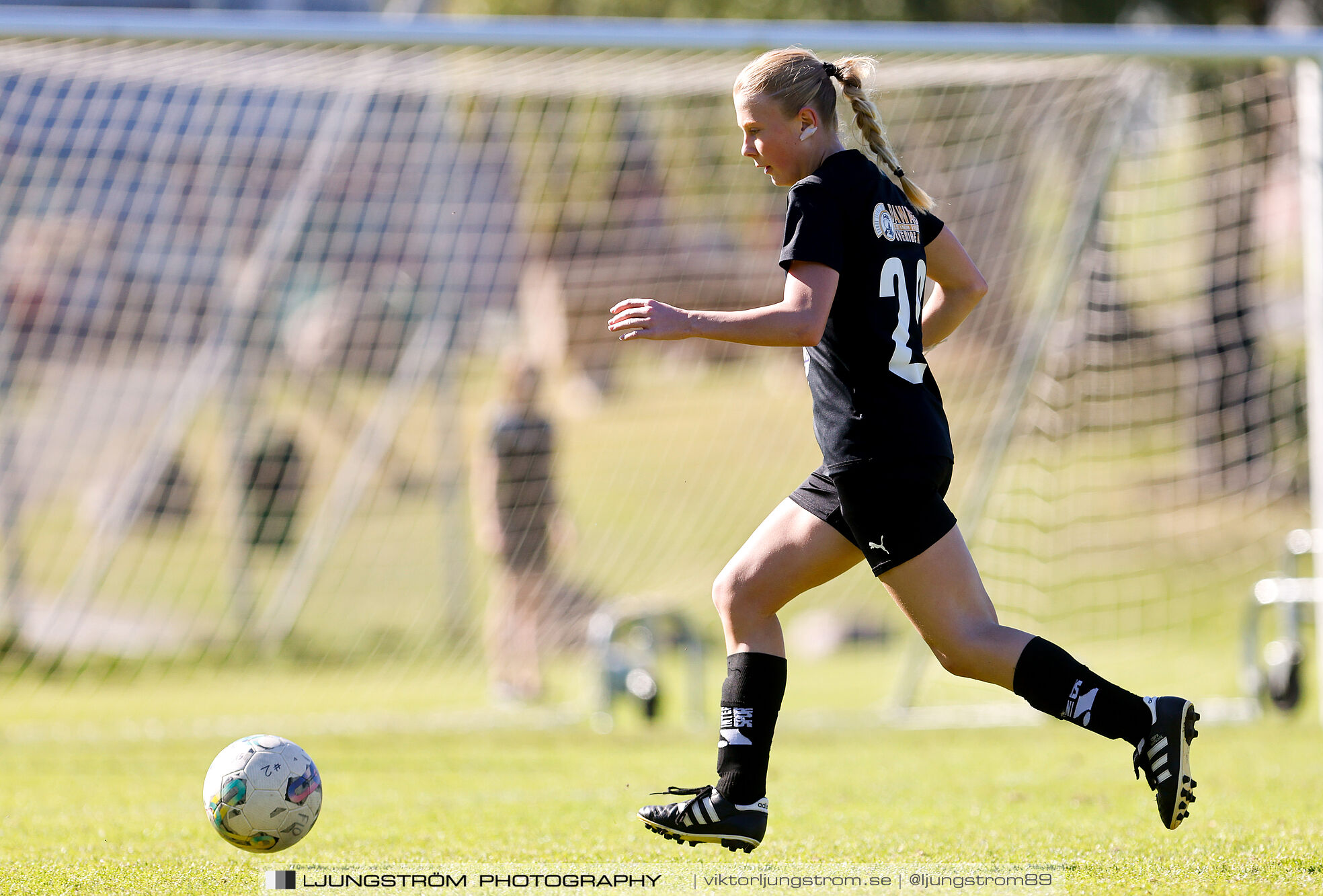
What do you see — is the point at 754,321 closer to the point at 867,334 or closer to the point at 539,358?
the point at 867,334

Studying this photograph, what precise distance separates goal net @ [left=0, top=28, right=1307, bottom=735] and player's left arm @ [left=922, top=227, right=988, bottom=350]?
3611 millimetres

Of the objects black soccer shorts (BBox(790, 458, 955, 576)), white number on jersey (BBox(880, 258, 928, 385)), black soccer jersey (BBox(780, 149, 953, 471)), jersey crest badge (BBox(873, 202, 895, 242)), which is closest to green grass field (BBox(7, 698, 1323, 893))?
black soccer shorts (BBox(790, 458, 955, 576))

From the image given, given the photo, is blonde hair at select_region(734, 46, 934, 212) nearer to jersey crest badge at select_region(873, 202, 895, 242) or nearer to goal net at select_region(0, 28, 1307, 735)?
jersey crest badge at select_region(873, 202, 895, 242)

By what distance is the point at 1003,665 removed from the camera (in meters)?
3.19

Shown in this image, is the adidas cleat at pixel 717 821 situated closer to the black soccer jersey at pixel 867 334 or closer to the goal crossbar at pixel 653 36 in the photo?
the black soccer jersey at pixel 867 334

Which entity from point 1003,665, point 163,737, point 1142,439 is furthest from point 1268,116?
point 163,737

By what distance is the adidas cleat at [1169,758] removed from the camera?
316 cm

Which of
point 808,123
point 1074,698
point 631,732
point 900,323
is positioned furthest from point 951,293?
point 631,732

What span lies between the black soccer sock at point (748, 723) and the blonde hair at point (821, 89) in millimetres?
1170

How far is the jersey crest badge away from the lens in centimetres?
318

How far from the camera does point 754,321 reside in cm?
301

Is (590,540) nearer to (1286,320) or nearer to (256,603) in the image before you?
(256,603)

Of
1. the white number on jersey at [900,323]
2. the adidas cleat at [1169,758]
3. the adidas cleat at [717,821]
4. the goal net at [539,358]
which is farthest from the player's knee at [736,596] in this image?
the goal net at [539,358]

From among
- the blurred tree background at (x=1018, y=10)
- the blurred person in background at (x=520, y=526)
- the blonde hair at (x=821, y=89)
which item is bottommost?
the blonde hair at (x=821, y=89)
